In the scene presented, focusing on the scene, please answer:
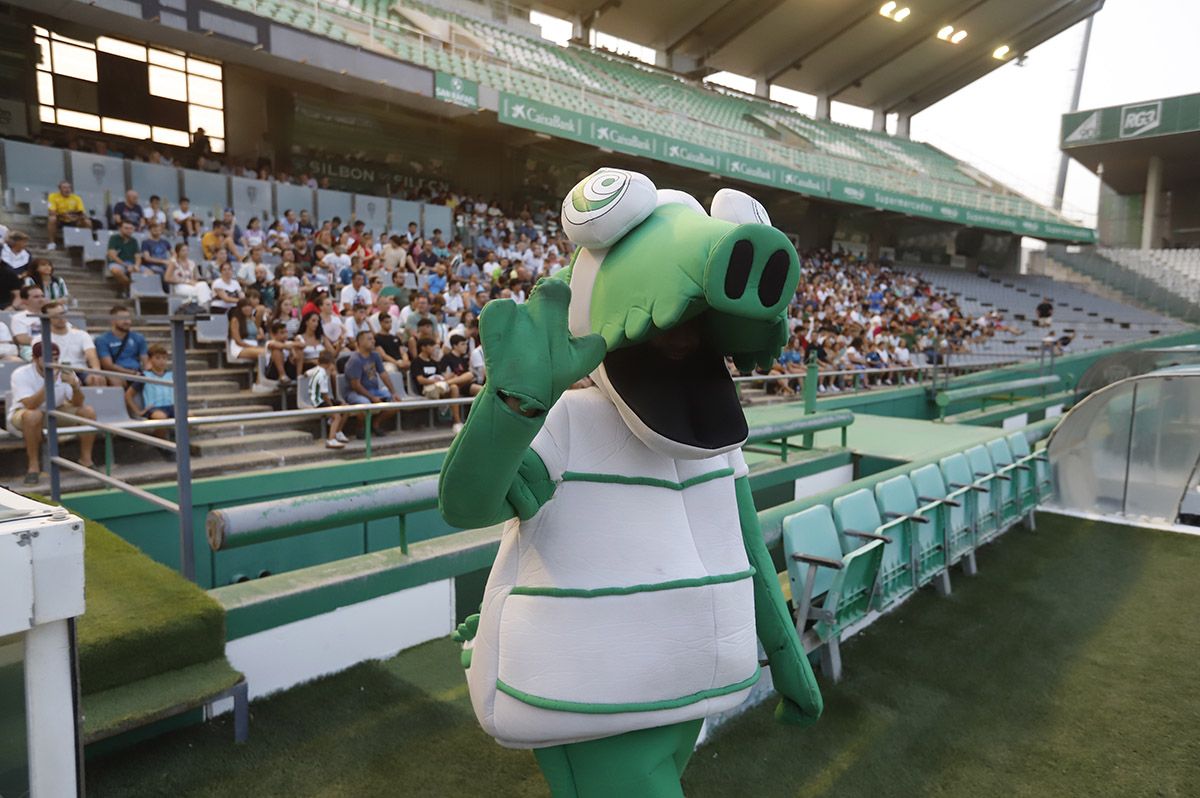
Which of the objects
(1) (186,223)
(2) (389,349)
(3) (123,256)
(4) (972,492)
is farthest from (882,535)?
(1) (186,223)

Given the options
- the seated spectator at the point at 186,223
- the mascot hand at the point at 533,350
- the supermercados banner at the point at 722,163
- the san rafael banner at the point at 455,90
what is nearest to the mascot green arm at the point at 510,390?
the mascot hand at the point at 533,350

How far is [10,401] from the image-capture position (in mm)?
4469

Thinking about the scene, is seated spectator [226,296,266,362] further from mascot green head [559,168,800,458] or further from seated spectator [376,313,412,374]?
mascot green head [559,168,800,458]

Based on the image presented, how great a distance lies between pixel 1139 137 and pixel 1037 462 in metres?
26.0

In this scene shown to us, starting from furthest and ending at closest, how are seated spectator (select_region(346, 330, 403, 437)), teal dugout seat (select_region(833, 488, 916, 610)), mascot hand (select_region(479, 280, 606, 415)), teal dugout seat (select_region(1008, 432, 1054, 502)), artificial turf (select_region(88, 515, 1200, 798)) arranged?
seated spectator (select_region(346, 330, 403, 437)) < teal dugout seat (select_region(1008, 432, 1054, 502)) < teal dugout seat (select_region(833, 488, 916, 610)) < artificial turf (select_region(88, 515, 1200, 798)) < mascot hand (select_region(479, 280, 606, 415))

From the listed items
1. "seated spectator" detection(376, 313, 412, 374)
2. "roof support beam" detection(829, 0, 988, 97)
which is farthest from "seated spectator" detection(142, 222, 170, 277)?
"roof support beam" detection(829, 0, 988, 97)

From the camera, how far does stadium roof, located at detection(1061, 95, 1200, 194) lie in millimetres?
24547

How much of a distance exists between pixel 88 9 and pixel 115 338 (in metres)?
7.18

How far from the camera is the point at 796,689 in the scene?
6.45 ft

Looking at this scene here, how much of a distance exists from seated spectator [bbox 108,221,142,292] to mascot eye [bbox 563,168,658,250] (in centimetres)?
722

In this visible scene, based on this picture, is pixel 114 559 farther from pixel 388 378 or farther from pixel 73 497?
pixel 388 378

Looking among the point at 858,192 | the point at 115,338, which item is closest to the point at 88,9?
the point at 115,338

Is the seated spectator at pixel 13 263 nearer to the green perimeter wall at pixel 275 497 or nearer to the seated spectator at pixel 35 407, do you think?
the seated spectator at pixel 35 407

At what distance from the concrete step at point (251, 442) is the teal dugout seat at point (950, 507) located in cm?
425
